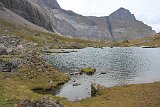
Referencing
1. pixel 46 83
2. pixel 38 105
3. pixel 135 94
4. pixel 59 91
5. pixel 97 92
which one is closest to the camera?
pixel 38 105

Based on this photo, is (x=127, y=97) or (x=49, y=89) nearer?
(x=127, y=97)

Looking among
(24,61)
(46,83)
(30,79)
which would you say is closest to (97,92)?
(46,83)

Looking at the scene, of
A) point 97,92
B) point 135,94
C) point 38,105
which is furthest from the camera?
point 97,92

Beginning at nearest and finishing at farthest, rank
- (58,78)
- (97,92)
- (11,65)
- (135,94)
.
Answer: (135,94) → (97,92) → (58,78) → (11,65)

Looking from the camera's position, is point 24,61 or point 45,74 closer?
point 45,74

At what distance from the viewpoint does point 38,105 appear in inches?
1455

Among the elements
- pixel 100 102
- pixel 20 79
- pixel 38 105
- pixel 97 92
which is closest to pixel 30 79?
pixel 20 79

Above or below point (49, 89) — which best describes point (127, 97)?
above

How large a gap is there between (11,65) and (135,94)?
41.5 m

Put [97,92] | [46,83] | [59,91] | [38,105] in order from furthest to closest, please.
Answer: [46,83] < [59,91] < [97,92] < [38,105]

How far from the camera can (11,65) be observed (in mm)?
86438

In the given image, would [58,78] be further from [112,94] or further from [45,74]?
[112,94]

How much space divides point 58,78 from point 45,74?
381cm

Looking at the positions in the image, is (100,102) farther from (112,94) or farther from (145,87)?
(145,87)
